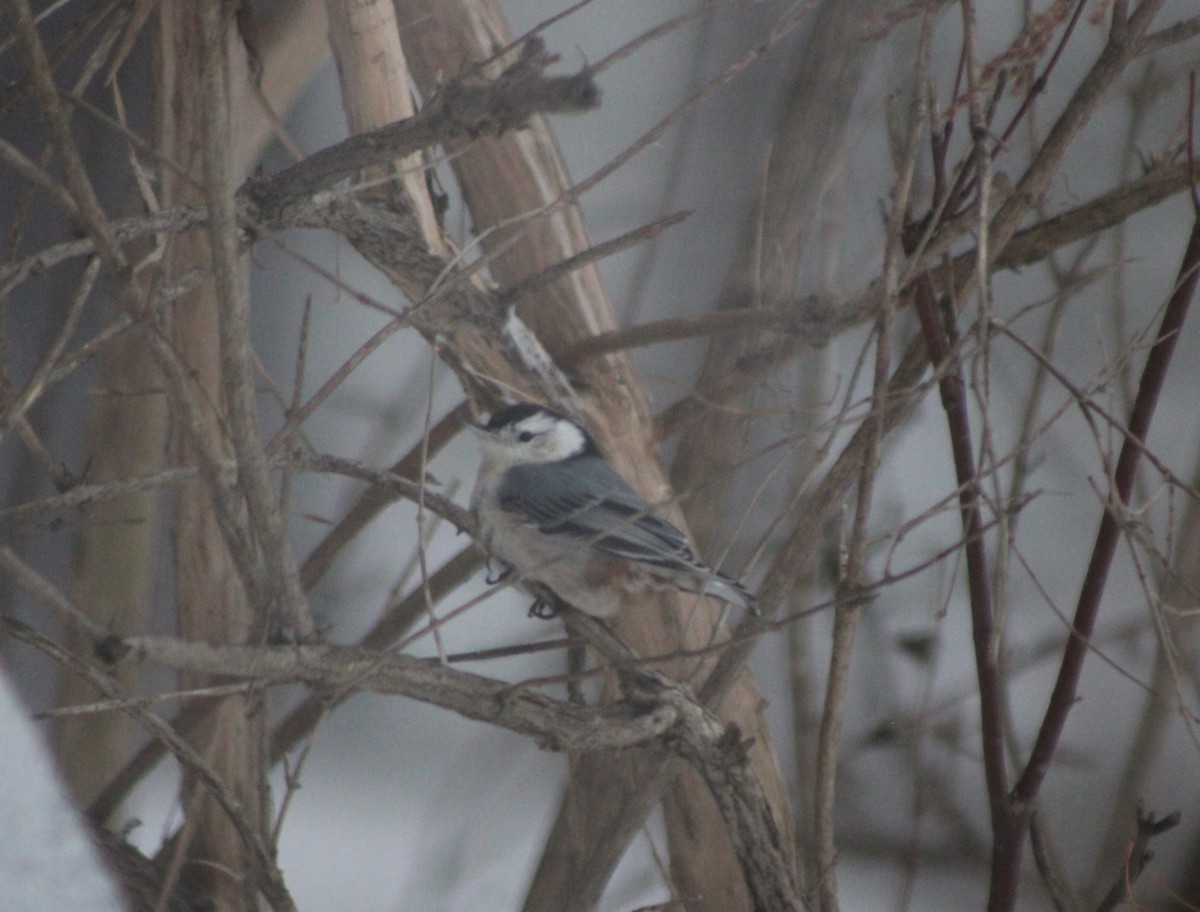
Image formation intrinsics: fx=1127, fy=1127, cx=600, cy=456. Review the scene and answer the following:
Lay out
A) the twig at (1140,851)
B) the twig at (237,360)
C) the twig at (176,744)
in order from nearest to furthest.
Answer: the twig at (237,360), the twig at (176,744), the twig at (1140,851)

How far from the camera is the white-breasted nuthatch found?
0.91 meters

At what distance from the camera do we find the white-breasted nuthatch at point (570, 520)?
0.91 meters

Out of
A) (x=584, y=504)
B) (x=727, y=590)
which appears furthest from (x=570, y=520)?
(x=727, y=590)

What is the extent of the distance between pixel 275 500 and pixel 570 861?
56 cm

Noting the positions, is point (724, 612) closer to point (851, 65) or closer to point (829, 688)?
point (829, 688)

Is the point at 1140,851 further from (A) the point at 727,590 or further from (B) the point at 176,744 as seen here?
(B) the point at 176,744

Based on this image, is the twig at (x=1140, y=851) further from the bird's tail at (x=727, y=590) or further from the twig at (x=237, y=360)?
the twig at (x=237, y=360)

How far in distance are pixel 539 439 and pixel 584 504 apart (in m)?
0.07

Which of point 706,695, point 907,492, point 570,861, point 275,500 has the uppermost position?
point 907,492

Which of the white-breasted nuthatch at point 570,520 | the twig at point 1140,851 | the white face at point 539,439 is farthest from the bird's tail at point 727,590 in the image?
the twig at point 1140,851

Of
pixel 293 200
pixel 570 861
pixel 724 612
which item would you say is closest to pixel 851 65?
pixel 724 612

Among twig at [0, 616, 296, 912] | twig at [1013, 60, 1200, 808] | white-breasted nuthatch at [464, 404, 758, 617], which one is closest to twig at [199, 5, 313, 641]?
twig at [0, 616, 296, 912]

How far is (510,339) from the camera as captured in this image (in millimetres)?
896

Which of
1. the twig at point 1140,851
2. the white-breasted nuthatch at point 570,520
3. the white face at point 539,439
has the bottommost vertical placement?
the twig at point 1140,851
